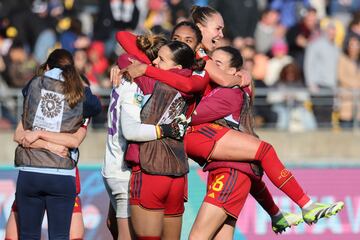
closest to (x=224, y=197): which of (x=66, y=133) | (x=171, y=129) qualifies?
(x=171, y=129)

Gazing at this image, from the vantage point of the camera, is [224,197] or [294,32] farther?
[294,32]

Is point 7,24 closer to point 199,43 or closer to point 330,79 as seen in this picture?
point 330,79

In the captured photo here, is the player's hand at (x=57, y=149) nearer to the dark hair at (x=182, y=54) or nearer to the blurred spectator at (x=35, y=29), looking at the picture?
the dark hair at (x=182, y=54)

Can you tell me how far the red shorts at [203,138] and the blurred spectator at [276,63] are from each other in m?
8.06

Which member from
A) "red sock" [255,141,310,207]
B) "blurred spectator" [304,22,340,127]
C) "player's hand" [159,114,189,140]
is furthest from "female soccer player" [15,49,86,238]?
"blurred spectator" [304,22,340,127]

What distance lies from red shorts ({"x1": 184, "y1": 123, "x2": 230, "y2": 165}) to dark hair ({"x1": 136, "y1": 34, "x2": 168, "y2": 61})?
2.28ft

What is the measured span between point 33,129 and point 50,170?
361 mm

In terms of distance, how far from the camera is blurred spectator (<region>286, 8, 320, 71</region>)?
17.4m

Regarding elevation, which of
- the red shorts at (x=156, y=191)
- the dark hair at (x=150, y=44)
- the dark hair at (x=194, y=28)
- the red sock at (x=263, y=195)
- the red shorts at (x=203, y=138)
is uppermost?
the dark hair at (x=194, y=28)

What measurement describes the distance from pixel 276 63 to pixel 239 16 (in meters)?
1.37

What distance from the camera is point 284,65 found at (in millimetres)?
16234

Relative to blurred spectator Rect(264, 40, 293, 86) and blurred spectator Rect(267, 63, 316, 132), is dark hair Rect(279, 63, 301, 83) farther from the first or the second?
blurred spectator Rect(264, 40, 293, 86)

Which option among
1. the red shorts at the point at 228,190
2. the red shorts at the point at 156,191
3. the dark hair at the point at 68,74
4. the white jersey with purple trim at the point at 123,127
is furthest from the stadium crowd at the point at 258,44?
the red shorts at the point at 156,191

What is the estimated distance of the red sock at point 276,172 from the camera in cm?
848
